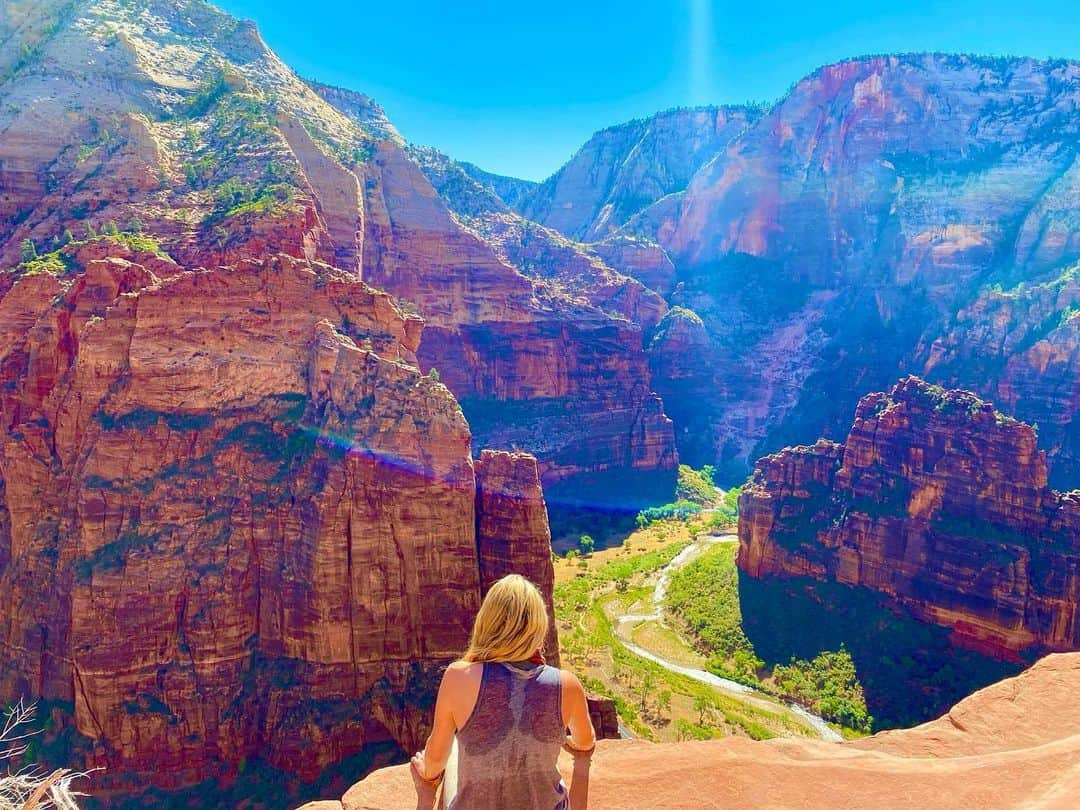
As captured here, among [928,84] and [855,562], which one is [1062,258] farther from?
[855,562]

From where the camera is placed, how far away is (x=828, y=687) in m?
40.6

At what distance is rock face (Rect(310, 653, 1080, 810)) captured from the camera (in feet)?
25.4

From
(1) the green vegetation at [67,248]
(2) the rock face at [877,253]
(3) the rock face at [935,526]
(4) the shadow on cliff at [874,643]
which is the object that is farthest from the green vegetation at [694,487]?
(1) the green vegetation at [67,248]

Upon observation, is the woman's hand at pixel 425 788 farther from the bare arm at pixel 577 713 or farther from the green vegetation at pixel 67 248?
the green vegetation at pixel 67 248

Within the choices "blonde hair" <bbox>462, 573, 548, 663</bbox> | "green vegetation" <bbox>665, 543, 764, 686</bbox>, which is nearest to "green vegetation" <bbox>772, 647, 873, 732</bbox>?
"green vegetation" <bbox>665, 543, 764, 686</bbox>

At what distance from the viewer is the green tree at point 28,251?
139ft

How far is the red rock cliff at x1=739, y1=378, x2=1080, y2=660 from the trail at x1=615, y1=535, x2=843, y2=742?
26.0ft

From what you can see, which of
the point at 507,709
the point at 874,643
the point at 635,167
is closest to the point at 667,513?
the point at 874,643

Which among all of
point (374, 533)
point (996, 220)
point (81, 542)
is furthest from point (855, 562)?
point (996, 220)

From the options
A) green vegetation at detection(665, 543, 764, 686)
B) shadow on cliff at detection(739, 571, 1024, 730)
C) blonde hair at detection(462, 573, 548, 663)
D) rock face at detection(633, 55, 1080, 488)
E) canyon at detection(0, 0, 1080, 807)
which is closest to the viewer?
blonde hair at detection(462, 573, 548, 663)

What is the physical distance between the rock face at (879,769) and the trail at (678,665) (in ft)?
98.0

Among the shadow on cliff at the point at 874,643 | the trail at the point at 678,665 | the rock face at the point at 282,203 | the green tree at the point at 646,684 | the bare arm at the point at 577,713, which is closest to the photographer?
the bare arm at the point at 577,713

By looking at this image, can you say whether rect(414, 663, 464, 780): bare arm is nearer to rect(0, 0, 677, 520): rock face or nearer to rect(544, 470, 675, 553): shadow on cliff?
rect(0, 0, 677, 520): rock face

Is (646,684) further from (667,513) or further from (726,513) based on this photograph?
(726,513)
